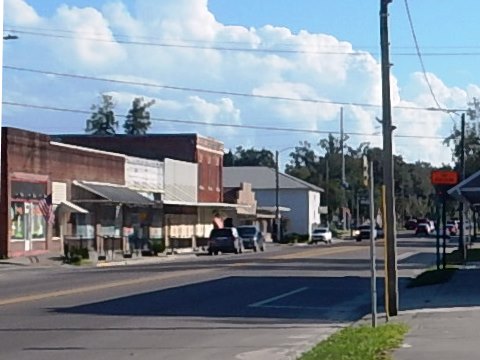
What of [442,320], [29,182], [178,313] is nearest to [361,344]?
[442,320]

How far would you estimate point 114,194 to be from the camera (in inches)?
2451

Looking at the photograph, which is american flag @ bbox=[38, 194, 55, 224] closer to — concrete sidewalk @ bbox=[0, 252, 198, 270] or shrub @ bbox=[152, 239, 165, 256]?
concrete sidewalk @ bbox=[0, 252, 198, 270]

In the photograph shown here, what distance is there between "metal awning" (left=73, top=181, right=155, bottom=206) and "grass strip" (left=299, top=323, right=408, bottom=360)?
140ft

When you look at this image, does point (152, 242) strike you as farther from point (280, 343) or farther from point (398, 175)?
point (398, 175)

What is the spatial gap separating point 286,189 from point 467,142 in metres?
29.3

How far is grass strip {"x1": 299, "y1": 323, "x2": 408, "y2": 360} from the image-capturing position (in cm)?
1402

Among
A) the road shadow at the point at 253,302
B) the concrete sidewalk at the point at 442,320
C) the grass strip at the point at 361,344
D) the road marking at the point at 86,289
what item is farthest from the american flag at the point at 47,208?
the grass strip at the point at 361,344

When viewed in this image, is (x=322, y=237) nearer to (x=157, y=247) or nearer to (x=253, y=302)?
(x=157, y=247)

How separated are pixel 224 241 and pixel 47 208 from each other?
48.7 feet

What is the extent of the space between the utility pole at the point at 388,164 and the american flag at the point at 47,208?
1425 inches

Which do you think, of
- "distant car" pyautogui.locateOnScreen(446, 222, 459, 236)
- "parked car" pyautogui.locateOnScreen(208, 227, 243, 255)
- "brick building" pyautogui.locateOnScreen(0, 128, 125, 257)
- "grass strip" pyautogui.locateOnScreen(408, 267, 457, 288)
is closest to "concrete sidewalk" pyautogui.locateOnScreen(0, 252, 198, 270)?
"brick building" pyautogui.locateOnScreen(0, 128, 125, 257)

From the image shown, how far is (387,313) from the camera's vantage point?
2041cm

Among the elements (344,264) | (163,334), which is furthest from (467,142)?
(163,334)

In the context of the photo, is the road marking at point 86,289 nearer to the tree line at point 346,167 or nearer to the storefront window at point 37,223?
the storefront window at point 37,223
